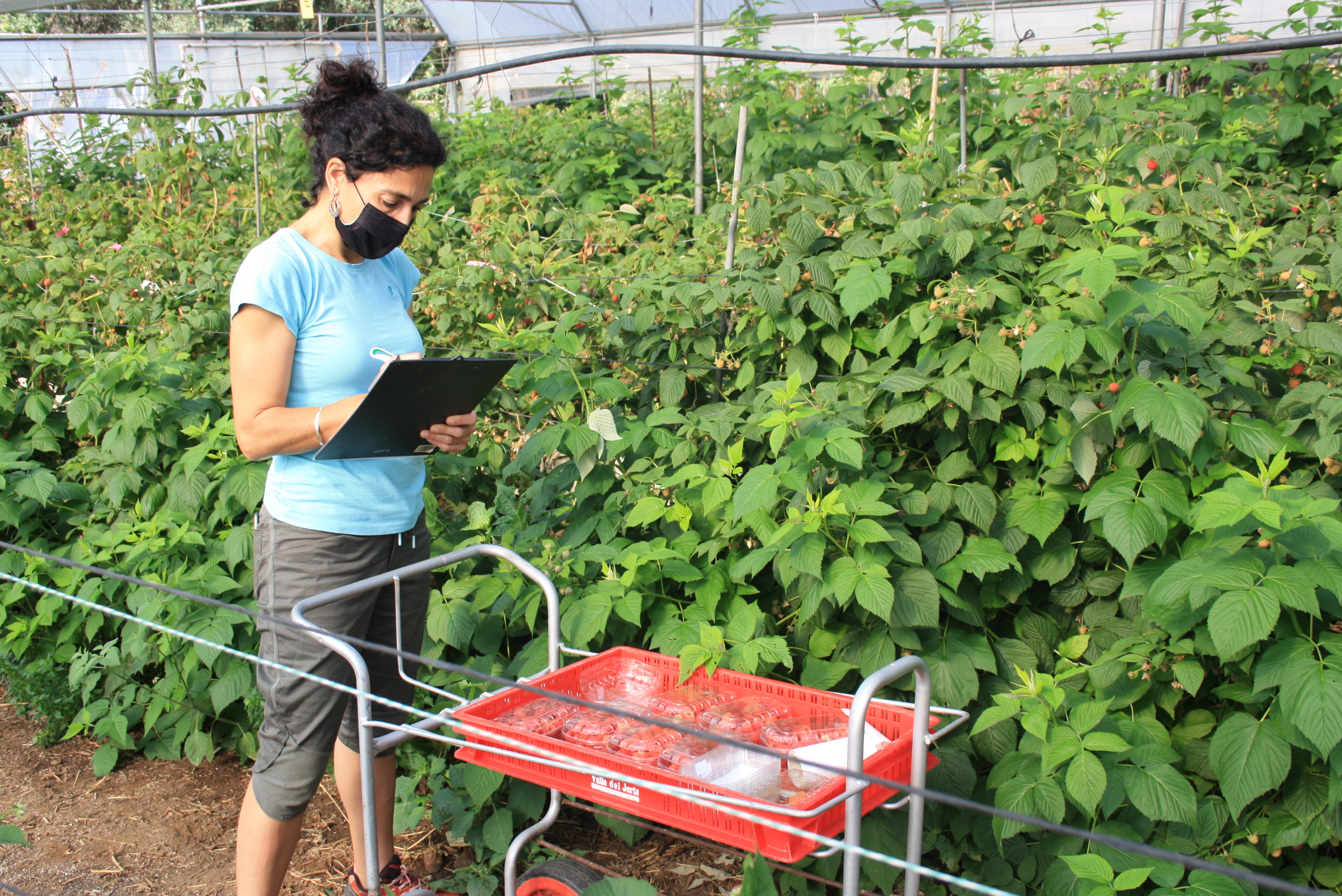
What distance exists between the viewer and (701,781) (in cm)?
156

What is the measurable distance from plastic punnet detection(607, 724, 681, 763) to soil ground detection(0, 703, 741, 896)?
2.48ft

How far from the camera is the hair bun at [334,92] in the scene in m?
2.00

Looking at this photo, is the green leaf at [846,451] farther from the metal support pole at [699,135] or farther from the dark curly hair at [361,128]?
the metal support pole at [699,135]

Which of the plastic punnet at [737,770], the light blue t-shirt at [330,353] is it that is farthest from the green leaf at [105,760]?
the plastic punnet at [737,770]

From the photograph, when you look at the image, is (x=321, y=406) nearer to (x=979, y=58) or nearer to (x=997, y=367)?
(x=997, y=367)

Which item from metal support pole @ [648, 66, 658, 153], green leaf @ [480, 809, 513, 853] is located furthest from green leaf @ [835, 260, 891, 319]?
metal support pole @ [648, 66, 658, 153]

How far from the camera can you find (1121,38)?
4680 millimetres

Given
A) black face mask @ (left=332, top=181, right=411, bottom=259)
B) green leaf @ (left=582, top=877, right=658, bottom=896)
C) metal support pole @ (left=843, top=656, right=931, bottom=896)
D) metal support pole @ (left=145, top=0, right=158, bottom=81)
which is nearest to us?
green leaf @ (left=582, top=877, right=658, bottom=896)

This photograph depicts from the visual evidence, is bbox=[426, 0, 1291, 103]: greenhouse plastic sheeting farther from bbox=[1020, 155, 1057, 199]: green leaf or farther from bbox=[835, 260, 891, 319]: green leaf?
bbox=[835, 260, 891, 319]: green leaf

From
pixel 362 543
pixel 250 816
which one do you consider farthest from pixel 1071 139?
pixel 250 816

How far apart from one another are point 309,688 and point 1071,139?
3.22 meters

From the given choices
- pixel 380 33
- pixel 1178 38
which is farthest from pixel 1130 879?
pixel 1178 38

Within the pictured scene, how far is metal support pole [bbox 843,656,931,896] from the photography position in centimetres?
145

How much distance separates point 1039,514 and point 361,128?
5.38 ft
